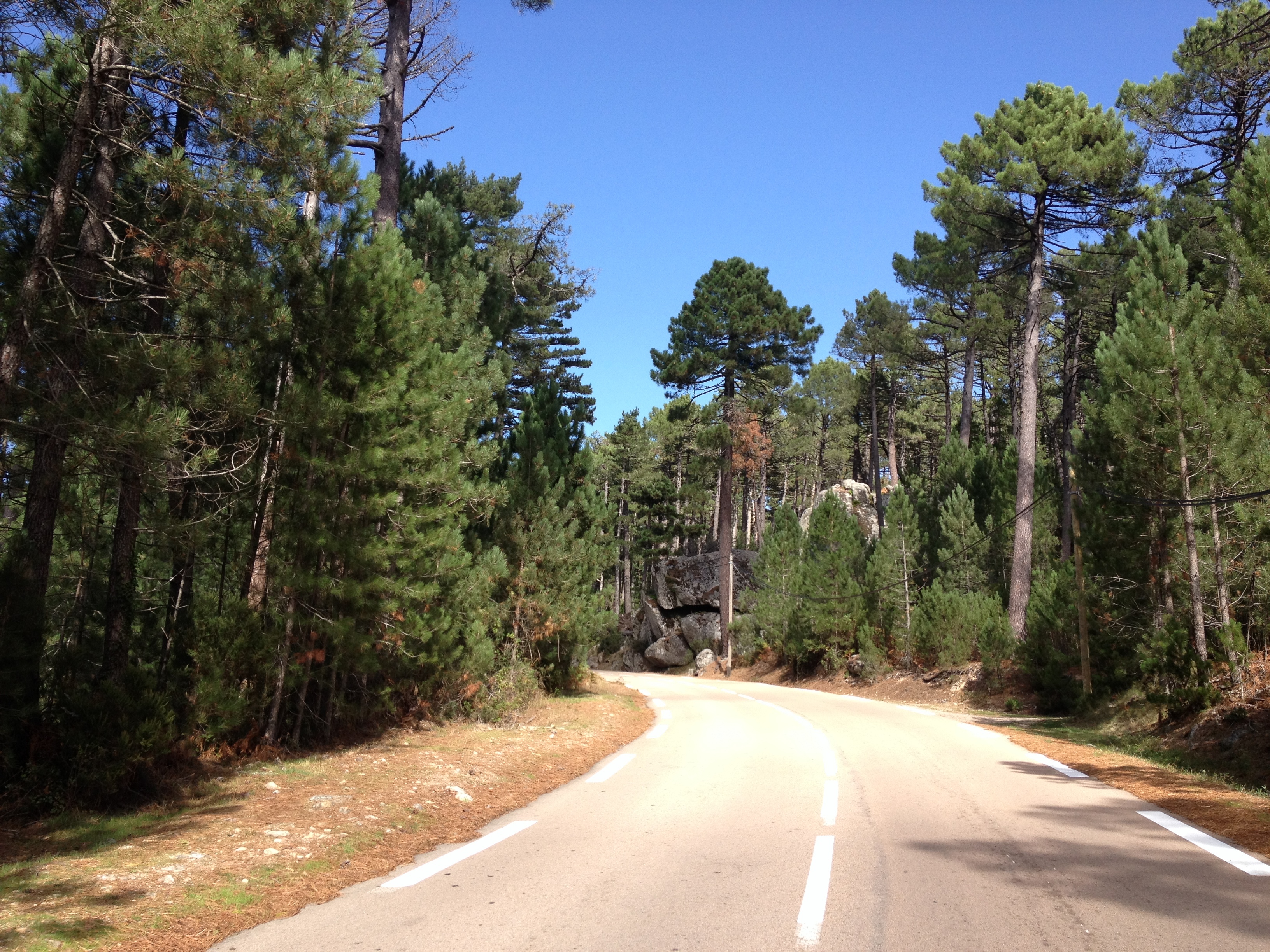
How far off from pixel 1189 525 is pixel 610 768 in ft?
34.2

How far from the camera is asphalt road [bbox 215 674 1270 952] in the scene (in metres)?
4.24

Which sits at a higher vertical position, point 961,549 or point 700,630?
point 961,549

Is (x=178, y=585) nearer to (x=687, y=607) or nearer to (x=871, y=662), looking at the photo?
(x=871, y=662)

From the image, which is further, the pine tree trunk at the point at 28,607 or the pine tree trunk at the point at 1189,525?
the pine tree trunk at the point at 1189,525

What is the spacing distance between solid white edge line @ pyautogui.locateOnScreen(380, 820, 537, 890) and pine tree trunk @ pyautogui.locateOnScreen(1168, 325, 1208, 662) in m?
11.7

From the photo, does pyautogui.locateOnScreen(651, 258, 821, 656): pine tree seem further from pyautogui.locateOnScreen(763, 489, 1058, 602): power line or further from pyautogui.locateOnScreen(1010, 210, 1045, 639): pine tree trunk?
pyautogui.locateOnScreen(1010, 210, 1045, 639): pine tree trunk

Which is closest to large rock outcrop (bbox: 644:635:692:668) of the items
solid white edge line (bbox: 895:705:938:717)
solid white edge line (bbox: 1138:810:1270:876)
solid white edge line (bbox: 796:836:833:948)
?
solid white edge line (bbox: 895:705:938:717)

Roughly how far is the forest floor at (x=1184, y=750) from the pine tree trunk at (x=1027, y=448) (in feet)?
A: 12.2

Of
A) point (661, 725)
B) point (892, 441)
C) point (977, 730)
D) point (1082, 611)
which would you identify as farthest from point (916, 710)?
point (892, 441)

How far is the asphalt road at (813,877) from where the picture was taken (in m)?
4.24

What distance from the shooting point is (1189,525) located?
1345 centimetres

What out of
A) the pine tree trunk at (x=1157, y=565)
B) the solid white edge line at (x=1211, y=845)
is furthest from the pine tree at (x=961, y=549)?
the solid white edge line at (x=1211, y=845)

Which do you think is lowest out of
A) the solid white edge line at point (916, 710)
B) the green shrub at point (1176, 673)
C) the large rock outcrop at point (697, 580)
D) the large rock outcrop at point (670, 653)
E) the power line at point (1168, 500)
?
the large rock outcrop at point (670, 653)

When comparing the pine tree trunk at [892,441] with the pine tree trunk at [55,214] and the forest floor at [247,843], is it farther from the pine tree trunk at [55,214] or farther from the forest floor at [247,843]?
the pine tree trunk at [55,214]
